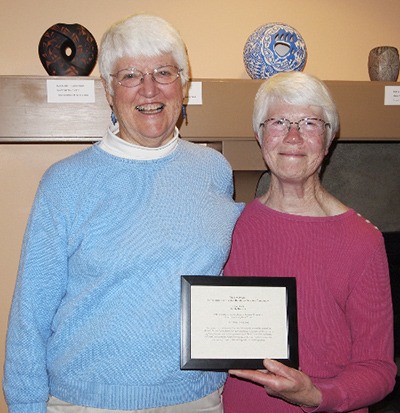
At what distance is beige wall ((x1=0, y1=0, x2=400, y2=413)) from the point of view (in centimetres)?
220

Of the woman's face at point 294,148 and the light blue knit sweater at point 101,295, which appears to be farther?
the woman's face at point 294,148

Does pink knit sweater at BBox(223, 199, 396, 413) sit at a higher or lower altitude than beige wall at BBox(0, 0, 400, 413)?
lower

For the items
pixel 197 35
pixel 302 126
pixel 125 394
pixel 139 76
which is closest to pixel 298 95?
pixel 302 126

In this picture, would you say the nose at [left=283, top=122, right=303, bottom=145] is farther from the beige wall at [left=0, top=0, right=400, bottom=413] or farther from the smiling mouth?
the beige wall at [left=0, top=0, right=400, bottom=413]

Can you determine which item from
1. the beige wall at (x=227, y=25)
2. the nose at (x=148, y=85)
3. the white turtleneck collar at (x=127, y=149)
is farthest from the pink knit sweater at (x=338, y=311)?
the beige wall at (x=227, y=25)

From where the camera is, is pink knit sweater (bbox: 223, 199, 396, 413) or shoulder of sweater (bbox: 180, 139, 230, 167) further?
shoulder of sweater (bbox: 180, 139, 230, 167)

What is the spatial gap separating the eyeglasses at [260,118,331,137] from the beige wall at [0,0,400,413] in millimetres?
973

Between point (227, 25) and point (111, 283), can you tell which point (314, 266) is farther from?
point (227, 25)

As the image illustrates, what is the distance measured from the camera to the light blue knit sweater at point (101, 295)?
1.24m

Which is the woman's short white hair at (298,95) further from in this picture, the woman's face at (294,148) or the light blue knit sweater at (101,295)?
the light blue knit sweater at (101,295)

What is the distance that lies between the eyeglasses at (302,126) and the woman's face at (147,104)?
0.90ft

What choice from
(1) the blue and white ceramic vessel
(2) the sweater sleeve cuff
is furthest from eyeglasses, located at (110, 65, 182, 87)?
(2) the sweater sleeve cuff

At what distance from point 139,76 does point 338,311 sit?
78 centimetres

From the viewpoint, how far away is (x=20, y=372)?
1247 millimetres
